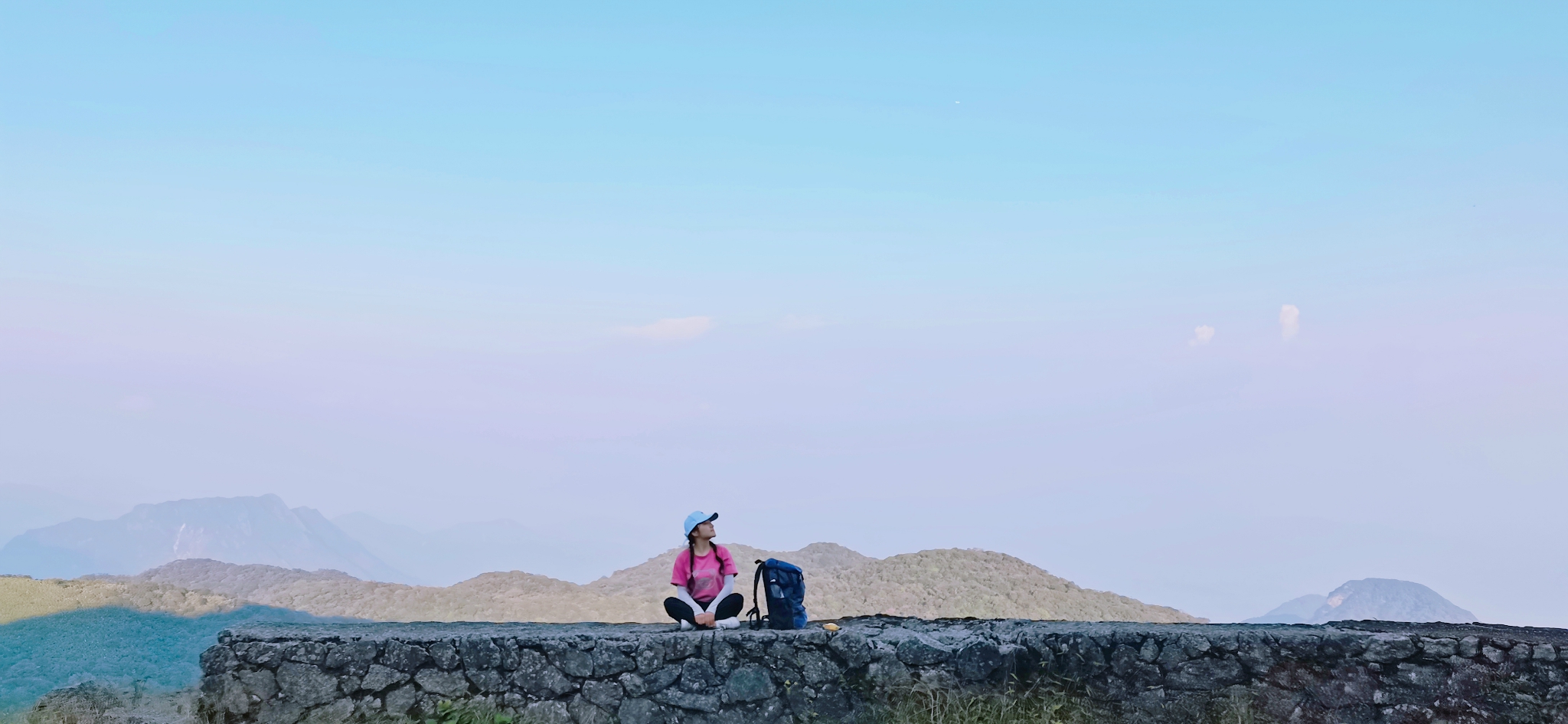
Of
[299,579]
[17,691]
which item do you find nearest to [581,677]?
[17,691]

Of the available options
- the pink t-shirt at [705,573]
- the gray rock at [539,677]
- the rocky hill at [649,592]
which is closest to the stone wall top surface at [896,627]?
the gray rock at [539,677]

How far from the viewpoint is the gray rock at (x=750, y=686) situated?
923 cm

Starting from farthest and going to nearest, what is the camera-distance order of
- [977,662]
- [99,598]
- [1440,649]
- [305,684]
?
[99,598], [305,684], [977,662], [1440,649]

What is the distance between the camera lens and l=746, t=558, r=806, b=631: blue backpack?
32.8 ft

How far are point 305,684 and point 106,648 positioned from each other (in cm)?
615

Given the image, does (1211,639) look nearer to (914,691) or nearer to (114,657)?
(914,691)

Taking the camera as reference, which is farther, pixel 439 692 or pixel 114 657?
pixel 114 657

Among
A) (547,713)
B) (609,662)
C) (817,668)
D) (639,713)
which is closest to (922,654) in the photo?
(817,668)

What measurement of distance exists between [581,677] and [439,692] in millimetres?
1218

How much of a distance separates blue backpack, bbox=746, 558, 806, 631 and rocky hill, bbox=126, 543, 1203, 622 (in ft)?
20.4

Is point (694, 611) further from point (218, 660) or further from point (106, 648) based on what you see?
point (106, 648)

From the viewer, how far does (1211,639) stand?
30.7 feet

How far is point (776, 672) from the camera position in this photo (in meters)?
9.27

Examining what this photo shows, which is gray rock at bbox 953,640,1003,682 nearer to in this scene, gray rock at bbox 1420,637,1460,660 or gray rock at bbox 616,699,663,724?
gray rock at bbox 616,699,663,724
